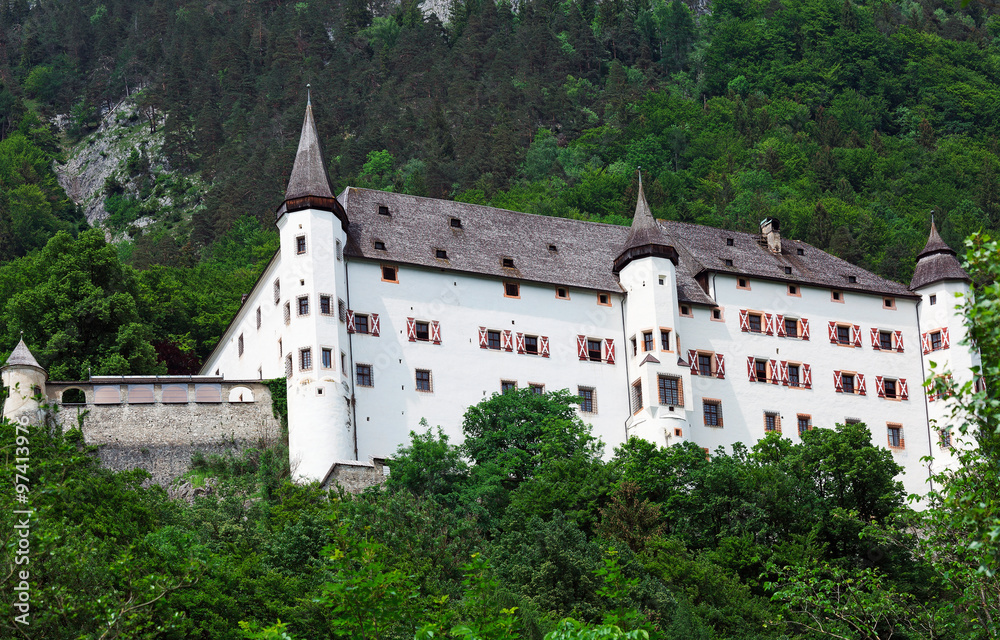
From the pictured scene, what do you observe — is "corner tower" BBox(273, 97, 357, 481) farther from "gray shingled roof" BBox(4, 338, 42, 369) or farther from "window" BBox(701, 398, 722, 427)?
"window" BBox(701, 398, 722, 427)

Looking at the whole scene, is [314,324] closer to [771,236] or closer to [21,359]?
[21,359]

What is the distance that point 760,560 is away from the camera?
40750mm

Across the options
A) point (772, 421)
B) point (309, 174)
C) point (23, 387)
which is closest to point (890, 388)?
point (772, 421)

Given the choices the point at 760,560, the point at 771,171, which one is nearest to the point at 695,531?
the point at 760,560

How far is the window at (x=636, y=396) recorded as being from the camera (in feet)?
165

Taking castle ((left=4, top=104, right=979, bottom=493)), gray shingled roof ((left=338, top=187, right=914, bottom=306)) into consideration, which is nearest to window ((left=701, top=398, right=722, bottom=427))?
Answer: castle ((left=4, top=104, right=979, bottom=493))

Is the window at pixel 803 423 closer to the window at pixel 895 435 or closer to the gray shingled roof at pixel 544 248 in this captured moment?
the window at pixel 895 435

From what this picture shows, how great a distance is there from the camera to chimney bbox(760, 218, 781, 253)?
57.8 m

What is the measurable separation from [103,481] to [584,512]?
46.4 ft

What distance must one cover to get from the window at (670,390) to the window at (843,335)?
7998 millimetres

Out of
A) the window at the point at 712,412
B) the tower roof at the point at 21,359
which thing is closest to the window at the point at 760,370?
the window at the point at 712,412

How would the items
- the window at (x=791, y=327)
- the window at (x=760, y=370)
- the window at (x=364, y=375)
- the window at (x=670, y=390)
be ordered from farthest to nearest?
1. the window at (x=791, y=327)
2. the window at (x=760, y=370)
3. the window at (x=670, y=390)
4. the window at (x=364, y=375)

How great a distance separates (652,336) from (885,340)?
10309 mm

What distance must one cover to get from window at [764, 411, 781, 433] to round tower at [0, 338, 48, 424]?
2488 cm
